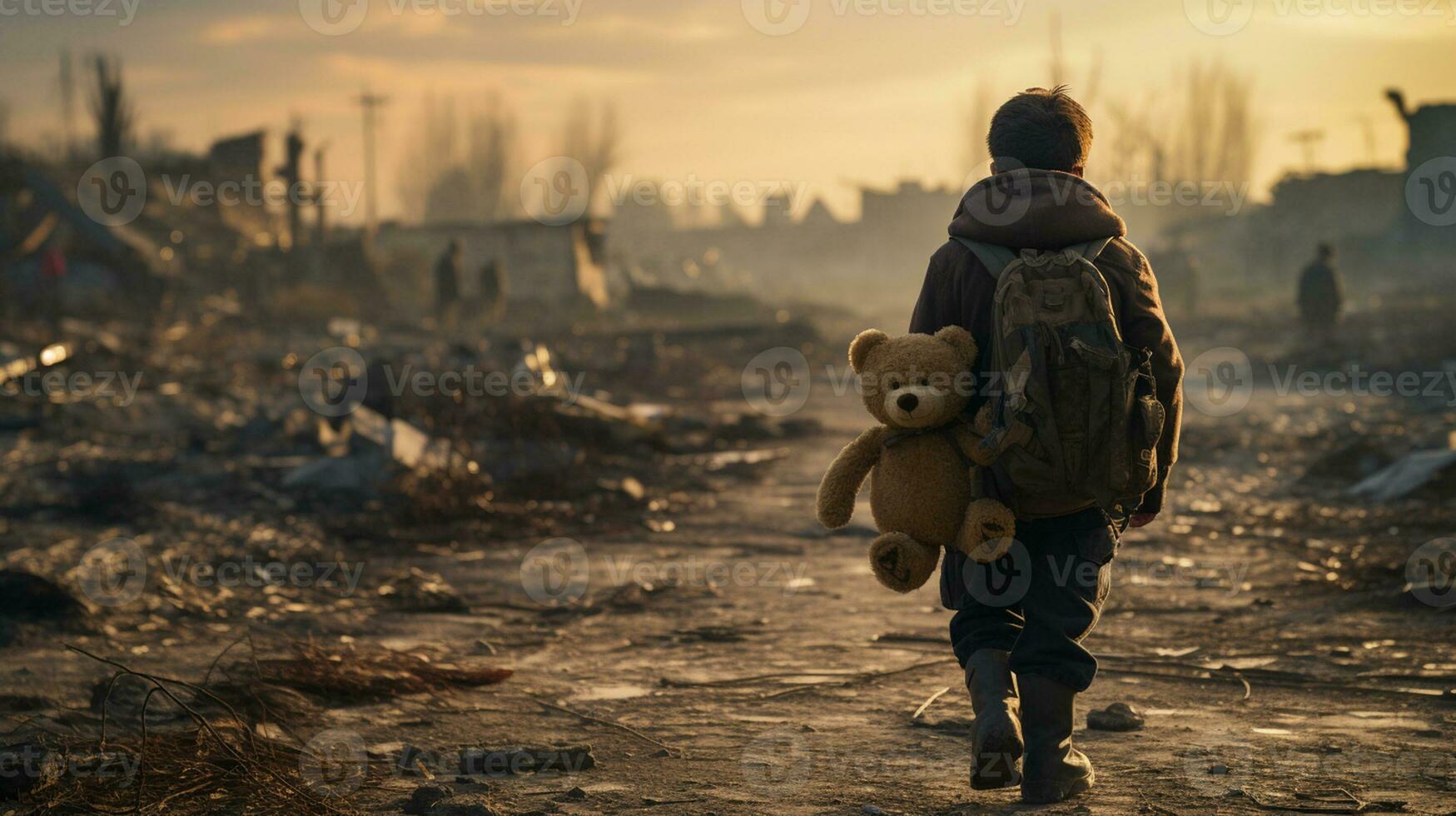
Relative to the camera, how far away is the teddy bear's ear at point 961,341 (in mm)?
3262

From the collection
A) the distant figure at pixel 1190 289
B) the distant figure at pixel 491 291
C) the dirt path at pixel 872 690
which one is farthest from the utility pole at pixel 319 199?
the dirt path at pixel 872 690

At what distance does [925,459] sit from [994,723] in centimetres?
64

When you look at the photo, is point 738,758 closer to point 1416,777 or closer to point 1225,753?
point 1225,753

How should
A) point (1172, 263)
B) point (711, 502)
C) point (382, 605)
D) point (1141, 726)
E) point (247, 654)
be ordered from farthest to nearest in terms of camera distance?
point (1172, 263), point (711, 502), point (382, 605), point (247, 654), point (1141, 726)

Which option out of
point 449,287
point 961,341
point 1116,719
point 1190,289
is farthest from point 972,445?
point 1190,289

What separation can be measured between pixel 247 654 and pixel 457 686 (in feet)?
3.31

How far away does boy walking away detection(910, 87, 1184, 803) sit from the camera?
3.07m

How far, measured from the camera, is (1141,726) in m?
3.99

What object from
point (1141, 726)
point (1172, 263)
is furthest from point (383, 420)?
point (1172, 263)

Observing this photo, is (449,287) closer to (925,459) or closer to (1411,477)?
(1411,477)

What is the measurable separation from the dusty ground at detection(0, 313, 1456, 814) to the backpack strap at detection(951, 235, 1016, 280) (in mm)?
1261

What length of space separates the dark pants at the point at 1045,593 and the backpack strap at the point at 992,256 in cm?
61

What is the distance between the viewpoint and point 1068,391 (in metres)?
3.08

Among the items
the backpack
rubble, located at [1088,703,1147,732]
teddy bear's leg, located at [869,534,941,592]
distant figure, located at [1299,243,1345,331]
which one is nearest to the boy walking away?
the backpack
